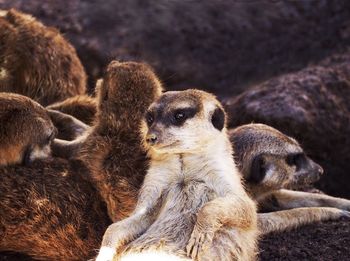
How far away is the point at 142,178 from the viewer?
378 centimetres

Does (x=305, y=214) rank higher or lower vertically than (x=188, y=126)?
lower

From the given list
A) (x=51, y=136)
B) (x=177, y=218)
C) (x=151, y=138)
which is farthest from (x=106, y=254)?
(x=51, y=136)

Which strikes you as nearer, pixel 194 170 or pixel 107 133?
pixel 194 170

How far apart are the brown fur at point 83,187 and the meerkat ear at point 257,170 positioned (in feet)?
1.89

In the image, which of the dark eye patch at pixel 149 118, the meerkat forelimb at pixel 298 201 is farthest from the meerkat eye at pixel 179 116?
the meerkat forelimb at pixel 298 201

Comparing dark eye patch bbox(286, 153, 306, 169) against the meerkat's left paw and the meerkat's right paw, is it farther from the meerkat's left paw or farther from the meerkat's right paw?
the meerkat's left paw

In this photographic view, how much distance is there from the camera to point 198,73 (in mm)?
6711

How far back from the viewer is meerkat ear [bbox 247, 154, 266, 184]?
13.3 feet

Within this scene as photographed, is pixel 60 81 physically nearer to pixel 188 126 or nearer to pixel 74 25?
pixel 74 25

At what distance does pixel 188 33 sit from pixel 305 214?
3.10 metres

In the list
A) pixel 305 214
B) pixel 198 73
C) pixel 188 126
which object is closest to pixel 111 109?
pixel 188 126

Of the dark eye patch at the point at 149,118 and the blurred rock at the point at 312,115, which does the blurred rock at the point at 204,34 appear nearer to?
the blurred rock at the point at 312,115

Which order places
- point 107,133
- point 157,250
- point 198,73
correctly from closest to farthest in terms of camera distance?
point 157,250 → point 107,133 → point 198,73

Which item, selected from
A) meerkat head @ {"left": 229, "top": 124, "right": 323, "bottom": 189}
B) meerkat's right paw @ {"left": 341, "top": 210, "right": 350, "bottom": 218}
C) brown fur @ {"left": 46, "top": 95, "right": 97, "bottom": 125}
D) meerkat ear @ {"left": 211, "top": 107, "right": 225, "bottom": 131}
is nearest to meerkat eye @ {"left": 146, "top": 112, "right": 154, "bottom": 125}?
meerkat ear @ {"left": 211, "top": 107, "right": 225, "bottom": 131}
